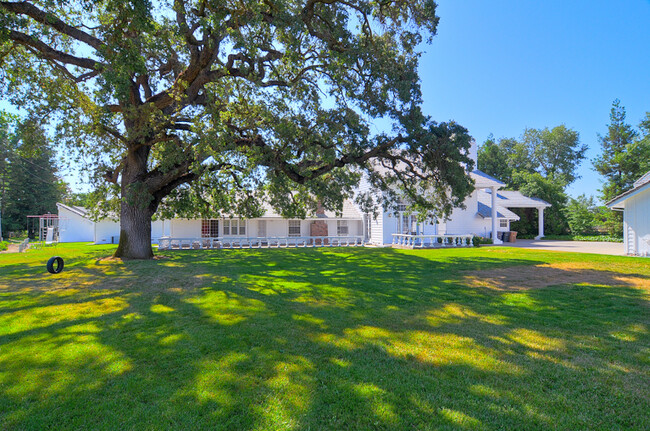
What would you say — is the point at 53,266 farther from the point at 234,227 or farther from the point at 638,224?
the point at 638,224

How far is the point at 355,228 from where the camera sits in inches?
1133

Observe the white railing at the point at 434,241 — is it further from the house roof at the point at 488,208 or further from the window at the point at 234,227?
the window at the point at 234,227

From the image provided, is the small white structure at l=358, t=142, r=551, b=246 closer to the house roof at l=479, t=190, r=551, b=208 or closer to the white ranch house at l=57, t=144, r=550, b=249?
the white ranch house at l=57, t=144, r=550, b=249

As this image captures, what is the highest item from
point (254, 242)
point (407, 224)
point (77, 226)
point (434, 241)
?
point (407, 224)

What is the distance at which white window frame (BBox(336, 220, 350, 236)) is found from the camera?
2855cm

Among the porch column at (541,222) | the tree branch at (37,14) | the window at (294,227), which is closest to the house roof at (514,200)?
the porch column at (541,222)

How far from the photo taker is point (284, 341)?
4648 millimetres

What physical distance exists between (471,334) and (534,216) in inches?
1352

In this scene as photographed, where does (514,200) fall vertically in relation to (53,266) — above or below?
above

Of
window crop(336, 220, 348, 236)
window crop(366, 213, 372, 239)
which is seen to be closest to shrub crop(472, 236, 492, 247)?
window crop(366, 213, 372, 239)

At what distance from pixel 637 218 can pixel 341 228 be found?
18899 mm

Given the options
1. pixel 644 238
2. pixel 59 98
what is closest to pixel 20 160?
pixel 59 98

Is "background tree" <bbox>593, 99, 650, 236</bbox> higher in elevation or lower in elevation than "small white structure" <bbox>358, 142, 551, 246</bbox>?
higher

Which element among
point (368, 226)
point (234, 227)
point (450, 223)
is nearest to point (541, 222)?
point (450, 223)
